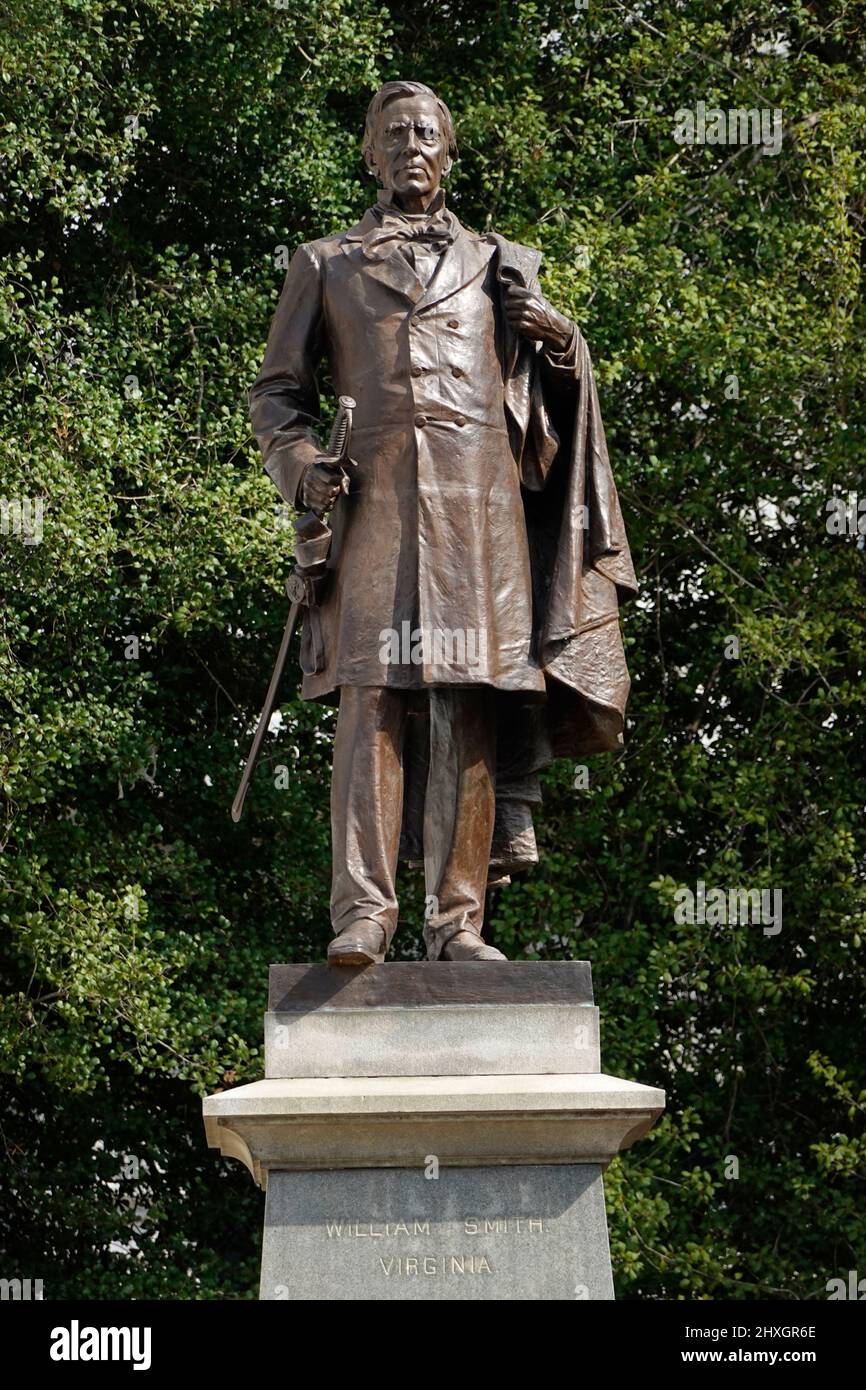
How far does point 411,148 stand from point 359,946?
8.56 feet

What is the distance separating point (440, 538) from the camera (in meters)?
6.82

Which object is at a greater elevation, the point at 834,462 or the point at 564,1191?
the point at 834,462

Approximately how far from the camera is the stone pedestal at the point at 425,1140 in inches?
241

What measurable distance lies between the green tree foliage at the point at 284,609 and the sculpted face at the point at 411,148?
18.1 ft

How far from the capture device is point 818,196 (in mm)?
14023

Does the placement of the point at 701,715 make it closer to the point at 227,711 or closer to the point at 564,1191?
the point at 227,711

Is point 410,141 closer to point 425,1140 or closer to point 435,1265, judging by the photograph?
point 425,1140

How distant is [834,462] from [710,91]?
9.05 ft

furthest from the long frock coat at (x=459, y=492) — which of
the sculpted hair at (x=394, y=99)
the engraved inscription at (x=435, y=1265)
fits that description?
the engraved inscription at (x=435, y=1265)

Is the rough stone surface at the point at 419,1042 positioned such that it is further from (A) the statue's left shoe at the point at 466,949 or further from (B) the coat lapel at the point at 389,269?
(B) the coat lapel at the point at 389,269

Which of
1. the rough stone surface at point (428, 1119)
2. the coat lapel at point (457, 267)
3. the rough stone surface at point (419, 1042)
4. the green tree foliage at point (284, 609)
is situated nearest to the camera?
the rough stone surface at point (428, 1119)

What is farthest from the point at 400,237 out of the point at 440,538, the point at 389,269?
the point at 440,538

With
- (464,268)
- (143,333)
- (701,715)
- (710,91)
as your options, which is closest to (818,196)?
(710,91)

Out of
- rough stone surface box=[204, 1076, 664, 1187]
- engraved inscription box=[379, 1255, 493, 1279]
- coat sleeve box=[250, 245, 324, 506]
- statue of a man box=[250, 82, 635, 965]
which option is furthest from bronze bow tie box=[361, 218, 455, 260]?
engraved inscription box=[379, 1255, 493, 1279]
